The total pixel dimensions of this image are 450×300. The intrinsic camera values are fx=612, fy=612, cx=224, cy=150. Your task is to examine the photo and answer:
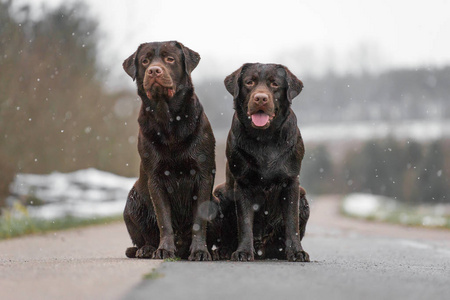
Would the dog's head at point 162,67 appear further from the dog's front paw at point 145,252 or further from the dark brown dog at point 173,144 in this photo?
the dog's front paw at point 145,252

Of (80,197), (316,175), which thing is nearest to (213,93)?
(80,197)

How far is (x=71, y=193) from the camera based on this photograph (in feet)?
54.8

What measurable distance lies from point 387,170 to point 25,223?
47890 mm

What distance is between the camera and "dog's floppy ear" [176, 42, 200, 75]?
5.79 m

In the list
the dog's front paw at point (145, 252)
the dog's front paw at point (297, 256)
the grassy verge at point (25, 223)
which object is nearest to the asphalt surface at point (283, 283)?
the dog's front paw at point (297, 256)

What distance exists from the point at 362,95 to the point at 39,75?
2674 inches

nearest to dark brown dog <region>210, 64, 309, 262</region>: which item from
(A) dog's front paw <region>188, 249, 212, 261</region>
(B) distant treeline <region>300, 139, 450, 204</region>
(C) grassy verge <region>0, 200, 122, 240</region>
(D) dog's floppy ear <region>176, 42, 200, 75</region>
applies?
(A) dog's front paw <region>188, 249, 212, 261</region>

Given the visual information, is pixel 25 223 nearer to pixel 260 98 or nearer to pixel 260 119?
pixel 260 119

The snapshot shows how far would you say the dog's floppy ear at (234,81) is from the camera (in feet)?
19.3

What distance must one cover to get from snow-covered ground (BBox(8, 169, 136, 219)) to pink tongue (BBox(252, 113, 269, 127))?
888 cm

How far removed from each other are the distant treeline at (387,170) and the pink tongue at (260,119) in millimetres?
40788

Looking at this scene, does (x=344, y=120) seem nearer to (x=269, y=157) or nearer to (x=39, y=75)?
(x=39, y=75)

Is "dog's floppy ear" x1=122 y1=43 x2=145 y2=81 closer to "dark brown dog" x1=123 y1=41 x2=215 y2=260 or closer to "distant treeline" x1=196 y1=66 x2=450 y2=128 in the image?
"dark brown dog" x1=123 y1=41 x2=215 y2=260

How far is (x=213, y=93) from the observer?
36969mm
